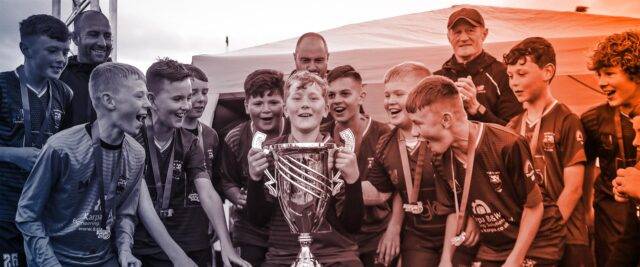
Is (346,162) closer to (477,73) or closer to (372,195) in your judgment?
(372,195)

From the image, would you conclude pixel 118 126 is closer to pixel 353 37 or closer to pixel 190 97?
pixel 190 97

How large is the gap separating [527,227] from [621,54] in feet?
2.91

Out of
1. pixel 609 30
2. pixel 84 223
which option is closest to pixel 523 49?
pixel 609 30

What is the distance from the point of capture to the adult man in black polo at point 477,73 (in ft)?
11.1

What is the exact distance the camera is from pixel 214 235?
3650mm

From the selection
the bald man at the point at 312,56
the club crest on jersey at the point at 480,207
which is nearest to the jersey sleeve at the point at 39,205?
the bald man at the point at 312,56

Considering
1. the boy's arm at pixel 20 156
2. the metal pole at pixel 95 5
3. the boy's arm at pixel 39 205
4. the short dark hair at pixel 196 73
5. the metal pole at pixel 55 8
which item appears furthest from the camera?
the metal pole at pixel 55 8

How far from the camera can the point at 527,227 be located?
3.07 m

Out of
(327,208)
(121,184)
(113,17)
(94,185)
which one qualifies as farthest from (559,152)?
(113,17)

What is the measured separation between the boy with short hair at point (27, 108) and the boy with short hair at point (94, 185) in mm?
419

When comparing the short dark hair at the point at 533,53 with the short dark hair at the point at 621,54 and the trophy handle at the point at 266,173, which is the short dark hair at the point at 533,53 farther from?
the trophy handle at the point at 266,173

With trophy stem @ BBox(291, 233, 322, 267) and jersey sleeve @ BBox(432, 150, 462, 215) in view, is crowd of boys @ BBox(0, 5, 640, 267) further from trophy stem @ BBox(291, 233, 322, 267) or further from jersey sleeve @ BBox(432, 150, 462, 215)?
trophy stem @ BBox(291, 233, 322, 267)

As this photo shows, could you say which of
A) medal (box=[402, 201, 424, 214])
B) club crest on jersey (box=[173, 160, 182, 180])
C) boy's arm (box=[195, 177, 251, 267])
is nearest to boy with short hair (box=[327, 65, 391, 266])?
medal (box=[402, 201, 424, 214])

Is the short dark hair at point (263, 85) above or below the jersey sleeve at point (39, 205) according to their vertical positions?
above
